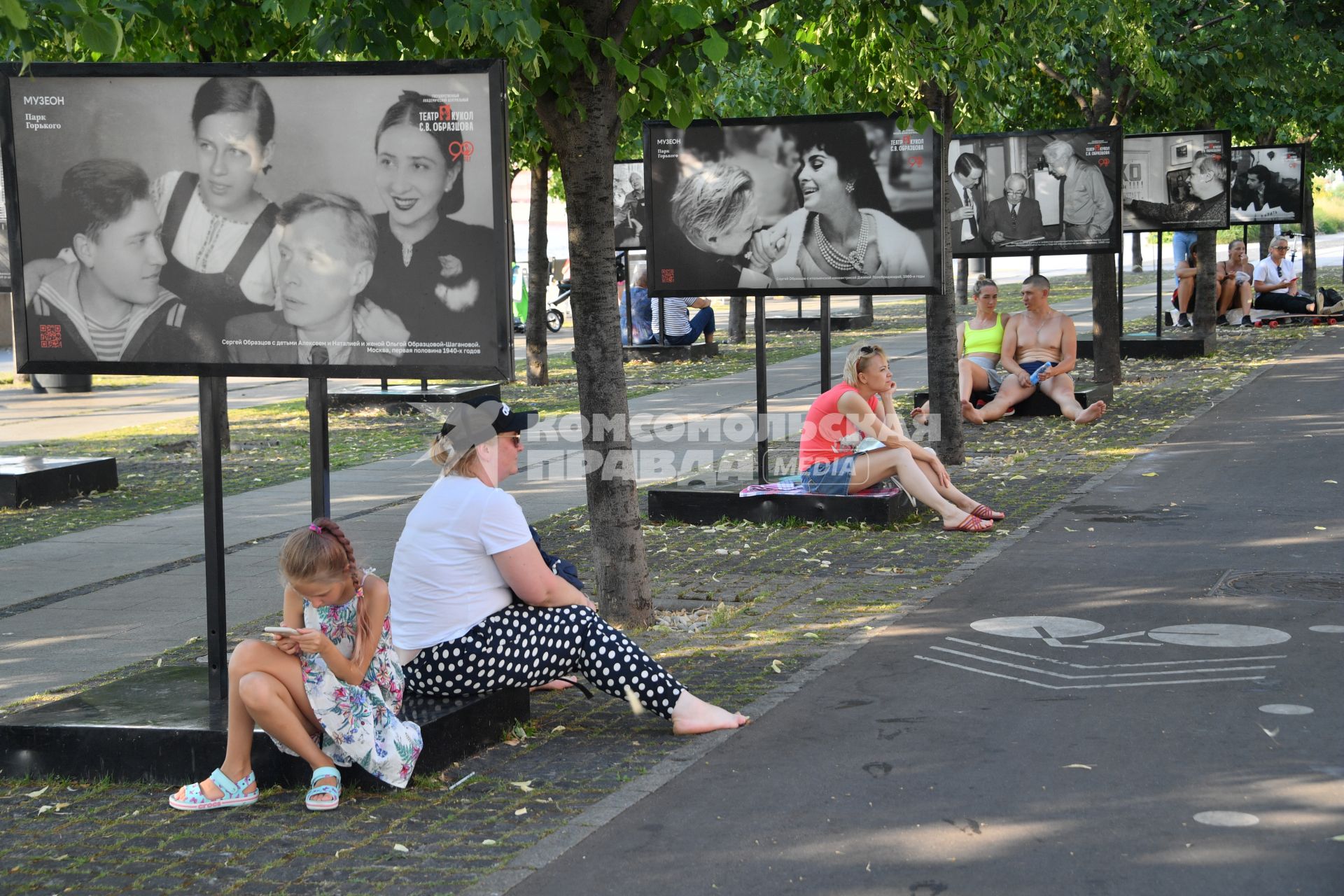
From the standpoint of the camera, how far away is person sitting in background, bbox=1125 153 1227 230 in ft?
58.1

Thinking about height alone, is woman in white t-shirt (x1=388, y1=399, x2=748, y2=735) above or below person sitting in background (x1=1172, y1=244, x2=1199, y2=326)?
below

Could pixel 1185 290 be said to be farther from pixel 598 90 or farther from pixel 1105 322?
pixel 598 90

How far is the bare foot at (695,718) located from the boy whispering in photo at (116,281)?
2.18m

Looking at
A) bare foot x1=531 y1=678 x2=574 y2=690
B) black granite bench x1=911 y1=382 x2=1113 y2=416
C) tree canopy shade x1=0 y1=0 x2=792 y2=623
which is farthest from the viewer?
black granite bench x1=911 y1=382 x2=1113 y2=416

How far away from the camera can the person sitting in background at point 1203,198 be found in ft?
58.1

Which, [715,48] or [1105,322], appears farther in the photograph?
[1105,322]

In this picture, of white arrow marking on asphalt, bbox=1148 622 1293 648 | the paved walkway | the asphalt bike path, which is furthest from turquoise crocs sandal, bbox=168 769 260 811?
white arrow marking on asphalt, bbox=1148 622 1293 648

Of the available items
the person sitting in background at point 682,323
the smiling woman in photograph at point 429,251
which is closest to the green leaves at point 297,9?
the smiling woman in photograph at point 429,251

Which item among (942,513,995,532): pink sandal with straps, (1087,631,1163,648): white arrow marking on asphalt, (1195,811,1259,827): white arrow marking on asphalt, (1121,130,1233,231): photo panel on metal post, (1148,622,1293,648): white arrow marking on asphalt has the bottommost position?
(1195,811,1259,827): white arrow marking on asphalt

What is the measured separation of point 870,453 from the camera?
995 centimetres

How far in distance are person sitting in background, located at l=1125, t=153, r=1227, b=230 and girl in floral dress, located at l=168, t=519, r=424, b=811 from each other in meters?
14.9

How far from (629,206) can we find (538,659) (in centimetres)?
1622

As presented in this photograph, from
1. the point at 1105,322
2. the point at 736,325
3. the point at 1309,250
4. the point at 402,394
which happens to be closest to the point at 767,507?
the point at 402,394

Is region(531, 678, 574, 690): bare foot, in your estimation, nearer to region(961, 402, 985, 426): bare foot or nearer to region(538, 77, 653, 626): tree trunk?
region(538, 77, 653, 626): tree trunk
